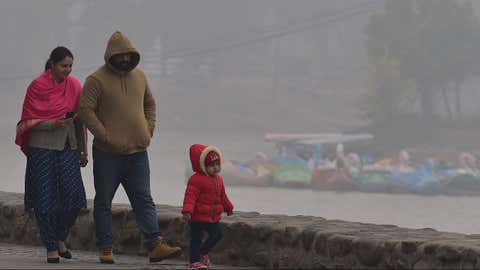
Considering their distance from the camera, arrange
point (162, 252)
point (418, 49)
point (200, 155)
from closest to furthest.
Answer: point (200, 155) < point (162, 252) < point (418, 49)

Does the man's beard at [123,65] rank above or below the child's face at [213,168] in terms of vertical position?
above

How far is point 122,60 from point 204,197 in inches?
35.5

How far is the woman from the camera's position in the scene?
22.2 feet

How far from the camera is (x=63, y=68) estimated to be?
21.9ft

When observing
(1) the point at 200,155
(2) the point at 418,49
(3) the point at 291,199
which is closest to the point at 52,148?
(1) the point at 200,155

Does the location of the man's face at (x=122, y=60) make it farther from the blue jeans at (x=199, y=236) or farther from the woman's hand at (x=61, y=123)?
the blue jeans at (x=199, y=236)

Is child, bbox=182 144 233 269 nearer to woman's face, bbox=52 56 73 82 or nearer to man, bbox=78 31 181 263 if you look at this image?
man, bbox=78 31 181 263

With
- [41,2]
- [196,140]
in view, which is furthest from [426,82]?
[41,2]

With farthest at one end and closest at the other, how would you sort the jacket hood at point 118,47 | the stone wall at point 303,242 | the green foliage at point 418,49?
the green foliage at point 418,49
the jacket hood at point 118,47
the stone wall at point 303,242

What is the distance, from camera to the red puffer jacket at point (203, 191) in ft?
20.4

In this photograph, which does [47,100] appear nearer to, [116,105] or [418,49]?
[116,105]

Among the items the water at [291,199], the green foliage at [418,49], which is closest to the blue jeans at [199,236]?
the water at [291,199]

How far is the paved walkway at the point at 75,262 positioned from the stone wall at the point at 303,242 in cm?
13

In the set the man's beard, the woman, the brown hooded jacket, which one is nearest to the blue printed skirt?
the woman
